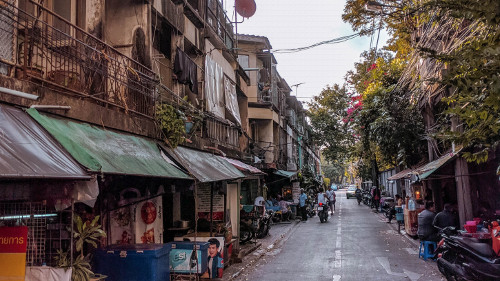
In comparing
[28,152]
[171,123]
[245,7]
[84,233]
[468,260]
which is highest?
[245,7]

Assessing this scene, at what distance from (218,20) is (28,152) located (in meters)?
13.9

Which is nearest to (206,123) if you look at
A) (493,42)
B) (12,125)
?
(12,125)

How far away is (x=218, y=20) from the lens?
1755cm

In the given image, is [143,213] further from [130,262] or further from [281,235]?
[281,235]

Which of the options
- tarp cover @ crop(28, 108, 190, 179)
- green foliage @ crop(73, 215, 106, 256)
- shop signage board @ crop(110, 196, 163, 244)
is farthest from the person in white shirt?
green foliage @ crop(73, 215, 106, 256)

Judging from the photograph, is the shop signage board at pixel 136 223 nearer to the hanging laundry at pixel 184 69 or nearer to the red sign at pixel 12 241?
the red sign at pixel 12 241

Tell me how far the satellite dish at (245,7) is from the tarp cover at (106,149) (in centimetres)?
1030

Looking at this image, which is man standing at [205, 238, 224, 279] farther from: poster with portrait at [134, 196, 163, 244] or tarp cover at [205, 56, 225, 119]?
tarp cover at [205, 56, 225, 119]

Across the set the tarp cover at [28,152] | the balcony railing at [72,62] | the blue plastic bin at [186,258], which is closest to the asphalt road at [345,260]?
the blue plastic bin at [186,258]

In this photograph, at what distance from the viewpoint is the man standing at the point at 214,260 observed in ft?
30.5

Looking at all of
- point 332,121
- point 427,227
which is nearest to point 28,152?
point 427,227

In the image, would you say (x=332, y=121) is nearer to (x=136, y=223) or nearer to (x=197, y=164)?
(x=197, y=164)

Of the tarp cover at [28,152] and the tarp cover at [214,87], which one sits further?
the tarp cover at [214,87]

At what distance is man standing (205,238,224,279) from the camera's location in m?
9.30
